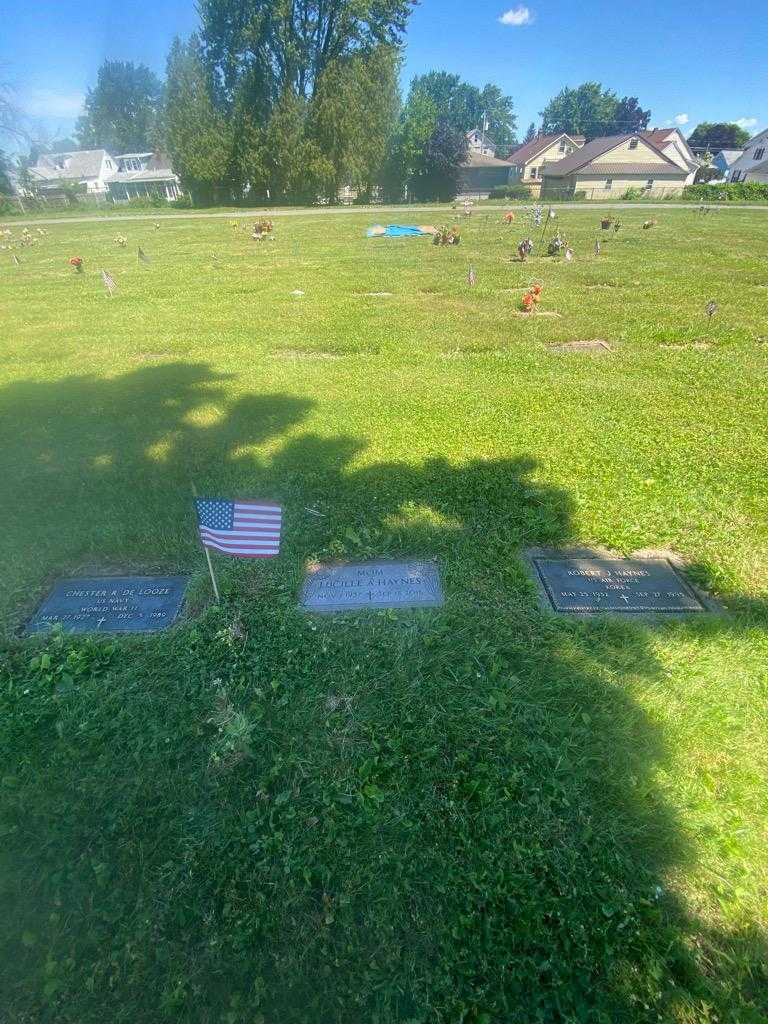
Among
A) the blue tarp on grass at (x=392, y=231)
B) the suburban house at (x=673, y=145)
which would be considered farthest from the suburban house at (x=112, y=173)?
the suburban house at (x=673, y=145)

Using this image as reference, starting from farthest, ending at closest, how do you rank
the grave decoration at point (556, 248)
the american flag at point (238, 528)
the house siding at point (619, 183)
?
the house siding at point (619, 183) → the grave decoration at point (556, 248) → the american flag at point (238, 528)

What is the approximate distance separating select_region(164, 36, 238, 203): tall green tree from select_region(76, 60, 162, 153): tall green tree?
4.95ft

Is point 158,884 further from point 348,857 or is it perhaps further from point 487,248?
point 487,248

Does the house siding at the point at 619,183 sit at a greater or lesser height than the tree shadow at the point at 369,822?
greater

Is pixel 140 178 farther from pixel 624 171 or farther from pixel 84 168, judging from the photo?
pixel 624 171

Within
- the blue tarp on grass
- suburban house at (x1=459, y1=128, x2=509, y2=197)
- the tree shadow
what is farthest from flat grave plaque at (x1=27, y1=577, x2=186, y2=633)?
suburban house at (x1=459, y1=128, x2=509, y2=197)

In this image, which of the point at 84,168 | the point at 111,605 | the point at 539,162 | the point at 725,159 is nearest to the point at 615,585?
the point at 111,605

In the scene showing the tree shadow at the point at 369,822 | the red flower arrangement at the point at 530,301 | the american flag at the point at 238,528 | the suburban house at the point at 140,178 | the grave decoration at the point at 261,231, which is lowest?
the tree shadow at the point at 369,822

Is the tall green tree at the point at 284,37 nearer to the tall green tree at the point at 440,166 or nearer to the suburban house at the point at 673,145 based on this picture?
the tall green tree at the point at 440,166

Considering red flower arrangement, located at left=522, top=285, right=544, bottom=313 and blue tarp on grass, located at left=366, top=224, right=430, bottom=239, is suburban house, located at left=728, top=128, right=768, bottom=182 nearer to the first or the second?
blue tarp on grass, located at left=366, top=224, right=430, bottom=239

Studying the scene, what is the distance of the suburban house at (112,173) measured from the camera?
59250mm

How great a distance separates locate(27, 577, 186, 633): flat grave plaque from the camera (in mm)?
3742

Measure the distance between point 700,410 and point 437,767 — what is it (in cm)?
590

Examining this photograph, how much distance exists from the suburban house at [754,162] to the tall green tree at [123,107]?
6106 centimetres
